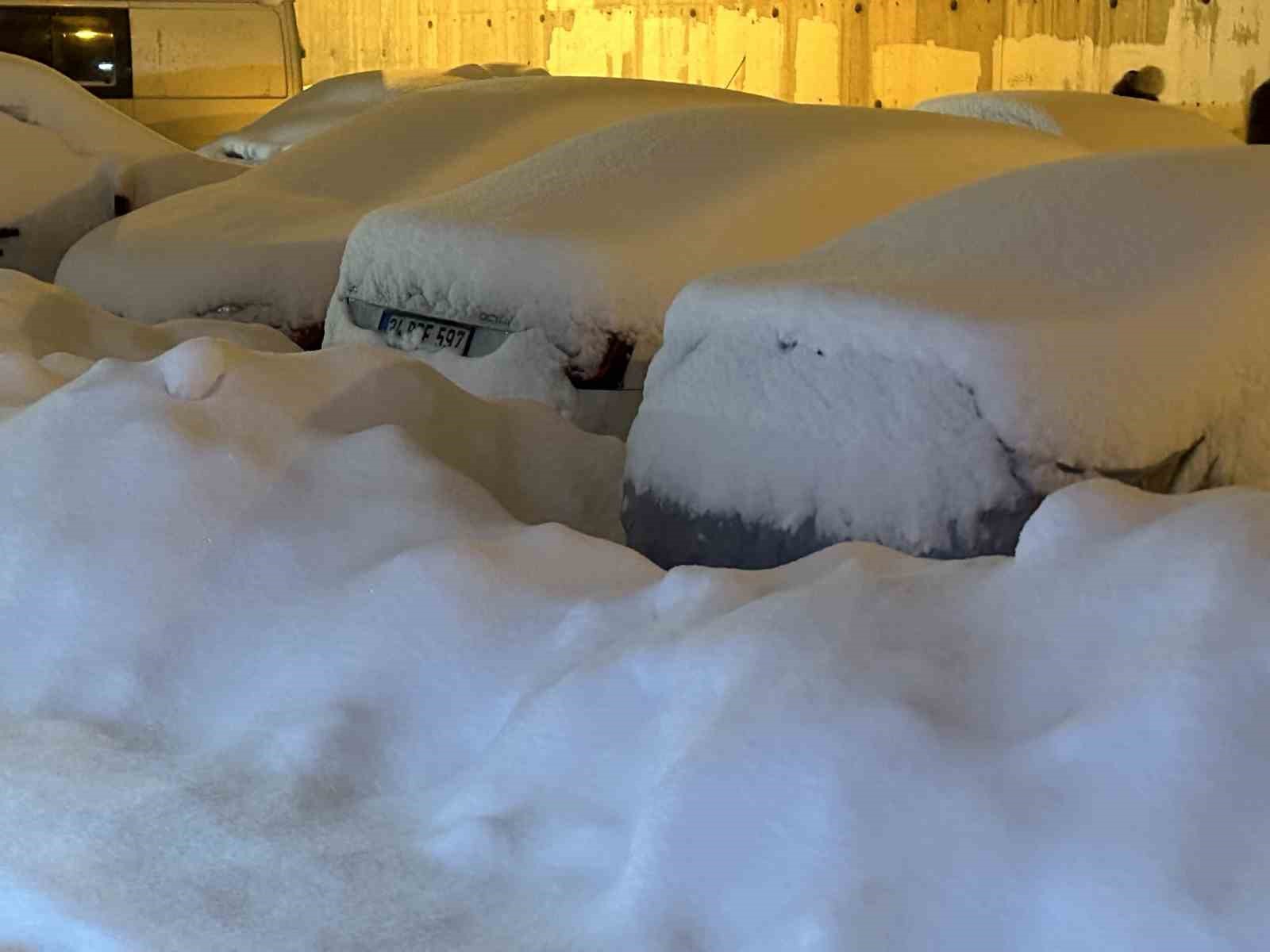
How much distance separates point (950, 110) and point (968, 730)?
5895 mm

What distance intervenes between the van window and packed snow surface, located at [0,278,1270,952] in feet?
21.6

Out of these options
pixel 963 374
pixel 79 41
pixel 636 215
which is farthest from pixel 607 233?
pixel 79 41

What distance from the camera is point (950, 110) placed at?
692cm

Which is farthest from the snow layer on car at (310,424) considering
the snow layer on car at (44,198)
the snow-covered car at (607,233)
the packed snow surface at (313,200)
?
the snow layer on car at (44,198)

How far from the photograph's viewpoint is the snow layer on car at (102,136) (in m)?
5.78

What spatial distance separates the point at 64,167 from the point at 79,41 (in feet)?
10.1

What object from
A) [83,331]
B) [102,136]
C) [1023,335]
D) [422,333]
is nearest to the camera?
[1023,335]

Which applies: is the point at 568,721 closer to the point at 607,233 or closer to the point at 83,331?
the point at 607,233

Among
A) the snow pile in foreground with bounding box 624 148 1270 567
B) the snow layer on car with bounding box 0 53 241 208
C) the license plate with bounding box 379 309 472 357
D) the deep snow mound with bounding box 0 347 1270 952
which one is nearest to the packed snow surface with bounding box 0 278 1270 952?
the deep snow mound with bounding box 0 347 1270 952

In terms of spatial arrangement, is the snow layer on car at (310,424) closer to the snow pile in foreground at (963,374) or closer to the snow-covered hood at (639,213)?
the snow-covered hood at (639,213)

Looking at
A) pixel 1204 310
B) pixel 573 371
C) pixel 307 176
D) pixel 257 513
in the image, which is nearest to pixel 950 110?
pixel 307 176

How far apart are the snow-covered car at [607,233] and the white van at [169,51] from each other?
546 cm

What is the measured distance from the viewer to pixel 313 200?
14.6ft

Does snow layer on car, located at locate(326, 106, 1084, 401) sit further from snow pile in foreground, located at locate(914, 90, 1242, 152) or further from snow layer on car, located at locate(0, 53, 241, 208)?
snow layer on car, located at locate(0, 53, 241, 208)
